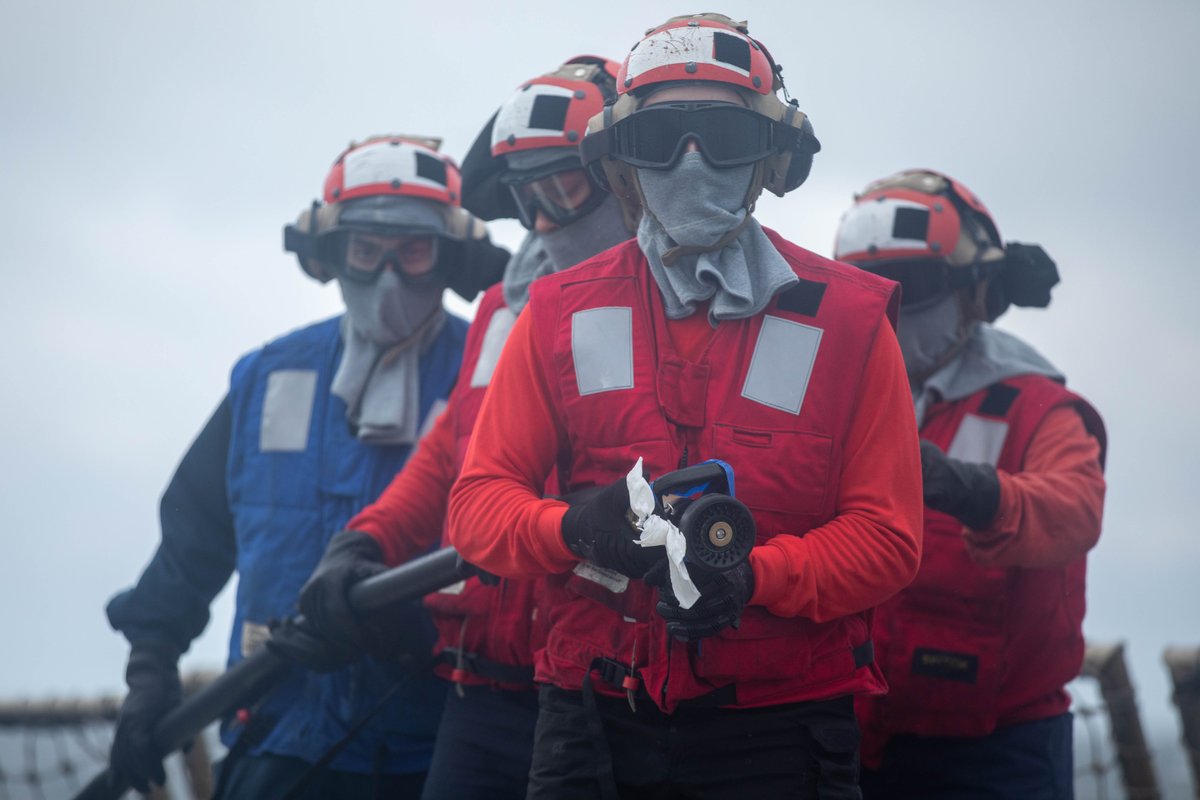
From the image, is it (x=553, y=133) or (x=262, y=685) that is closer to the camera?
(x=553, y=133)

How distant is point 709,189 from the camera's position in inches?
119

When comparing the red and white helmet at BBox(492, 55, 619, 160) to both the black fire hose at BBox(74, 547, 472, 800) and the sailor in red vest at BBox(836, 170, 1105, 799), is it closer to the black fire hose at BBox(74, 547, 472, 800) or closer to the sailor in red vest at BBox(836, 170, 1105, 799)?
the black fire hose at BBox(74, 547, 472, 800)

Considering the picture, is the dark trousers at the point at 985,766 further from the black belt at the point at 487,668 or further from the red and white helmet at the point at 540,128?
the red and white helmet at the point at 540,128

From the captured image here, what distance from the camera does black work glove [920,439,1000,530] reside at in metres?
3.70

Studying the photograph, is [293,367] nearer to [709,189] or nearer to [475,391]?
[475,391]

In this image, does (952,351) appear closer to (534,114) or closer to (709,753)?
(534,114)

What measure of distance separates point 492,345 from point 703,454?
4.70 feet

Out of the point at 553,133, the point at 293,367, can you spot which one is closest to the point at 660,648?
the point at 553,133

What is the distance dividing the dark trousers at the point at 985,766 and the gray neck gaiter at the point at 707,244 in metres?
1.90

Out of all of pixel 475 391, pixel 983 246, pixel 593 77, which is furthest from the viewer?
pixel 983 246

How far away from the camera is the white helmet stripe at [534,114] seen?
416 cm

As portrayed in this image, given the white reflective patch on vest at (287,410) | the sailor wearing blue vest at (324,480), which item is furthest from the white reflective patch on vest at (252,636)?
the white reflective patch on vest at (287,410)

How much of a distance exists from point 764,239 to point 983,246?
6.30 ft

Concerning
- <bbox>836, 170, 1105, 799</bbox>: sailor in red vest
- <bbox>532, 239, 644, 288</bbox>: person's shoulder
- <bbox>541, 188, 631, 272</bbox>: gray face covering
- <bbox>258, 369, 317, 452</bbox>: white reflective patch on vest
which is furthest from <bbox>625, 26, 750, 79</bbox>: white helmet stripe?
<bbox>258, 369, 317, 452</bbox>: white reflective patch on vest
